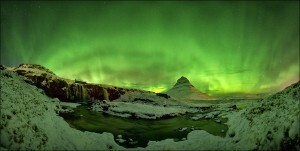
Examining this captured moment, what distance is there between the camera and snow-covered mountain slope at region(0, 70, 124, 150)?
1916 centimetres

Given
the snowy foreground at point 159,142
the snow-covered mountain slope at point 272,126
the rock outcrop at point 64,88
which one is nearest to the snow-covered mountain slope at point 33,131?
the snowy foreground at point 159,142

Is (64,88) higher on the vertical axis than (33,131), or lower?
higher

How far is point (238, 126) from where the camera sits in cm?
2831

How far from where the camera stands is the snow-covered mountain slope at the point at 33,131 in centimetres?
1916

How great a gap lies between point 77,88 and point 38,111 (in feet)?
182

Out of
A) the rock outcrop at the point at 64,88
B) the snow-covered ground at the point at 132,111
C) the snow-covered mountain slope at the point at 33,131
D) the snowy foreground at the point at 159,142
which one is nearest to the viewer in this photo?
the snow-covered mountain slope at the point at 33,131

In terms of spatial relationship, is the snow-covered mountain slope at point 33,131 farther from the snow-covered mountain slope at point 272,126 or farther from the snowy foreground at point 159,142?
the snow-covered mountain slope at point 272,126

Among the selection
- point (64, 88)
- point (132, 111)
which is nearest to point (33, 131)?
point (132, 111)

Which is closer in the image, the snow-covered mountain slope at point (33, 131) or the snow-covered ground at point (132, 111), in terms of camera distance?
the snow-covered mountain slope at point (33, 131)

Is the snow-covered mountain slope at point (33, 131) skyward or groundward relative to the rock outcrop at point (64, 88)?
groundward

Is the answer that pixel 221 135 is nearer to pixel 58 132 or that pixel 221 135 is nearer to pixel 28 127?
pixel 58 132

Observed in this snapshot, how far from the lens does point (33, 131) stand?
21.8 metres

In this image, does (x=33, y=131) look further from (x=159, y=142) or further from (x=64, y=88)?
(x=64, y=88)

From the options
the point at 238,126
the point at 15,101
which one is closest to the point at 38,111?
the point at 15,101
